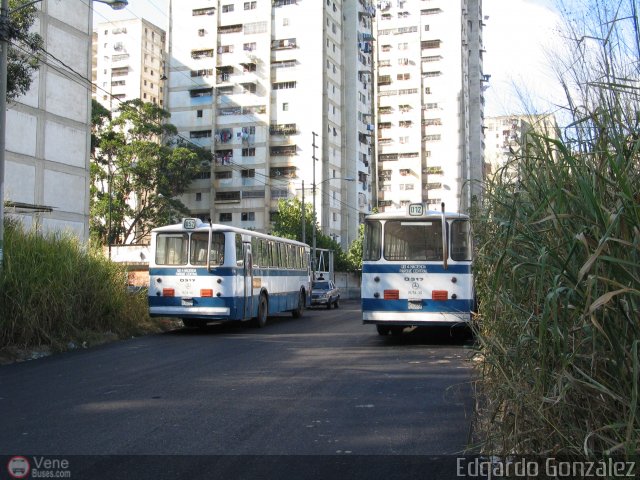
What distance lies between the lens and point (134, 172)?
5312 cm

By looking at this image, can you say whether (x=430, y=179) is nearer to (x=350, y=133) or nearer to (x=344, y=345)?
(x=350, y=133)

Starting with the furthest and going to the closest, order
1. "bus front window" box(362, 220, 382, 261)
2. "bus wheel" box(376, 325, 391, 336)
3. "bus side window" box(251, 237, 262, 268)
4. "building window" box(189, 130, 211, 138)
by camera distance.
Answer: "building window" box(189, 130, 211, 138), "bus side window" box(251, 237, 262, 268), "bus wheel" box(376, 325, 391, 336), "bus front window" box(362, 220, 382, 261)

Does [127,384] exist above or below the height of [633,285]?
below

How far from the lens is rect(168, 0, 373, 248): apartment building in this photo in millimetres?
64688

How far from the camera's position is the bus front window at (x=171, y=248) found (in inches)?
672

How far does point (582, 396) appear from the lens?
3740 millimetres

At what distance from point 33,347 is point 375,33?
284 ft

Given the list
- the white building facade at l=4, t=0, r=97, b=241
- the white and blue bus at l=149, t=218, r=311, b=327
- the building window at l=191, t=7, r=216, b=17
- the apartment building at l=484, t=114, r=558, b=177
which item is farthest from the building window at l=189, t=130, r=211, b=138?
the apartment building at l=484, t=114, r=558, b=177

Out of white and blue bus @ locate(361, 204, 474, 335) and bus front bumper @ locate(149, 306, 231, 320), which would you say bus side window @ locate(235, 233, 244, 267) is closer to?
bus front bumper @ locate(149, 306, 231, 320)

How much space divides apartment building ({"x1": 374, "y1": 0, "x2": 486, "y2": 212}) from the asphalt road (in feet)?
241

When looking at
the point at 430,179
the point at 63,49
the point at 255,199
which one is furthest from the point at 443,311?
the point at 430,179

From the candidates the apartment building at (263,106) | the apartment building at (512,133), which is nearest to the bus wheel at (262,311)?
the apartment building at (512,133)

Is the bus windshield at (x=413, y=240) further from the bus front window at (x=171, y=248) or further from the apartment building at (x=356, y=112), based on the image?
the apartment building at (x=356, y=112)

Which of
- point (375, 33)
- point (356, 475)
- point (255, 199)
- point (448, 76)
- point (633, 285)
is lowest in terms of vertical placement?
point (356, 475)
